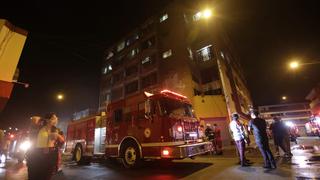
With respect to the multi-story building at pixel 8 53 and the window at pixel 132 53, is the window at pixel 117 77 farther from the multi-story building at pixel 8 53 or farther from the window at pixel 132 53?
the multi-story building at pixel 8 53

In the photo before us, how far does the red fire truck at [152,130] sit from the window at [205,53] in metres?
22.3

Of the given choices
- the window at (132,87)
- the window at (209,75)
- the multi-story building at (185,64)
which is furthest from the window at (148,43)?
the window at (209,75)

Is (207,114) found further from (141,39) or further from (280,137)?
(141,39)

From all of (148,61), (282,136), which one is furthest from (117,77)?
(282,136)

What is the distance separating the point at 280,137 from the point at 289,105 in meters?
75.3

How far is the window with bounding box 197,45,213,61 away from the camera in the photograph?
2983 cm

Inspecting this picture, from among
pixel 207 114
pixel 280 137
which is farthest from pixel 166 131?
pixel 207 114

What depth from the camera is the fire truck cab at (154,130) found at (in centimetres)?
737

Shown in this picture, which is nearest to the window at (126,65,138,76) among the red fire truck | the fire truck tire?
the red fire truck

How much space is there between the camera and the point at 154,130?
25.5 feet

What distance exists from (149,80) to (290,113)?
59711 millimetres

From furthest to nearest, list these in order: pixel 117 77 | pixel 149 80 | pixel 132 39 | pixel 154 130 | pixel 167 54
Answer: pixel 117 77 < pixel 132 39 < pixel 149 80 < pixel 167 54 < pixel 154 130

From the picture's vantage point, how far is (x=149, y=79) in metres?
33.3

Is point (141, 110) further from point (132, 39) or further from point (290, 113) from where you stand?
point (290, 113)
